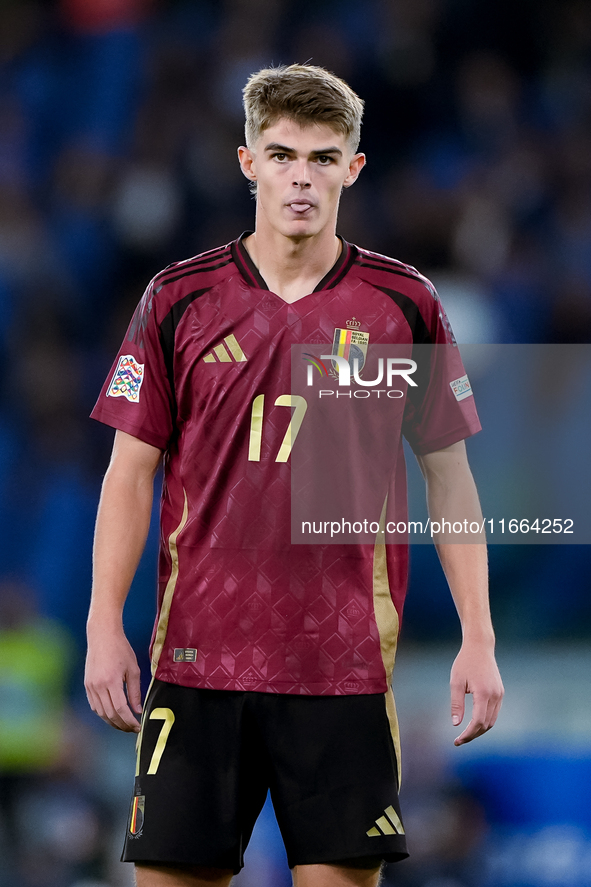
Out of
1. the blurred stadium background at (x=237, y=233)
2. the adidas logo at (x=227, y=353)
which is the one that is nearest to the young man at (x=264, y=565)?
the adidas logo at (x=227, y=353)

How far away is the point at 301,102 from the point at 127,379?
0.49 metres

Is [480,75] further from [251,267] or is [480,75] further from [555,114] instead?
[251,267]

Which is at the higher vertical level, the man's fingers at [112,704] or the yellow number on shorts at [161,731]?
the man's fingers at [112,704]

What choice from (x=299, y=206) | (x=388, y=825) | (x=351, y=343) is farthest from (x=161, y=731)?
(x=299, y=206)

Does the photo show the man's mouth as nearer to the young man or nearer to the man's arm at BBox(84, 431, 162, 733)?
the young man

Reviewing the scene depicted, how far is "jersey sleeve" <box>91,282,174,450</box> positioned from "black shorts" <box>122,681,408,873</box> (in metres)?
0.39

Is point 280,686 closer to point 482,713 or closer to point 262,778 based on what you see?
point 262,778

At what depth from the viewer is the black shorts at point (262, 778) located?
1385 millimetres

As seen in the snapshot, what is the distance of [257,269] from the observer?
155 centimetres

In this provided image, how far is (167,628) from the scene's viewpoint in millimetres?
1490

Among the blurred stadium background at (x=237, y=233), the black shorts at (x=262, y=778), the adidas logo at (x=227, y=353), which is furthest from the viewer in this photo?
→ the blurred stadium background at (x=237, y=233)

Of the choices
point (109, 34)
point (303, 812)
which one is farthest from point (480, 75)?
point (303, 812)

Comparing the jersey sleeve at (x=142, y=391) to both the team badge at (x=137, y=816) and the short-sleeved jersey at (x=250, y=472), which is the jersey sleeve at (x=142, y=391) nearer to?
the short-sleeved jersey at (x=250, y=472)

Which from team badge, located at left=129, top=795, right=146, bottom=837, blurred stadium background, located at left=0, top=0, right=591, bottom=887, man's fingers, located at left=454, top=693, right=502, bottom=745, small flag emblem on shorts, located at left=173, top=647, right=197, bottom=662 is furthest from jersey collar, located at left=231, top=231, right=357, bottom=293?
blurred stadium background, located at left=0, top=0, right=591, bottom=887
